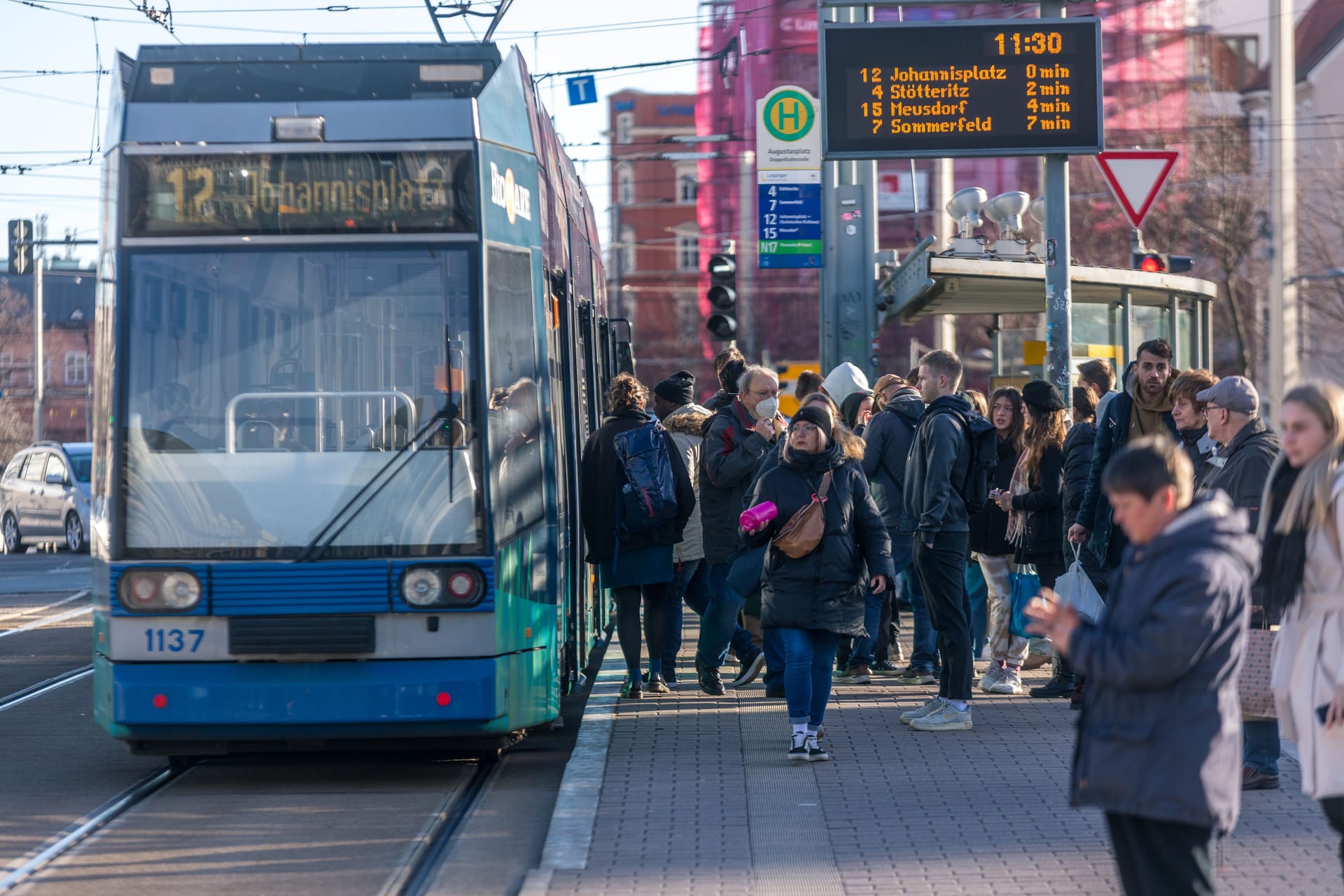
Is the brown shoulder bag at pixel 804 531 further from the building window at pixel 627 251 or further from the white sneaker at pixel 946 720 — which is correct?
the building window at pixel 627 251

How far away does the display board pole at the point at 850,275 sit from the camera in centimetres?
1866

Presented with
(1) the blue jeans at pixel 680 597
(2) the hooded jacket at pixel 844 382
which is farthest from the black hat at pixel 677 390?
(2) the hooded jacket at pixel 844 382

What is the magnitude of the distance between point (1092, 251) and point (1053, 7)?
34.8 m

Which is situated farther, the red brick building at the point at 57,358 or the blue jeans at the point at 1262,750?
the red brick building at the point at 57,358

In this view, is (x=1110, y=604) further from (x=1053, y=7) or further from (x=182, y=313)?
(x=1053, y=7)

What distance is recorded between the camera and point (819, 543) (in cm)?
791

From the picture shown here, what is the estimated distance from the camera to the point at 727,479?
1012cm

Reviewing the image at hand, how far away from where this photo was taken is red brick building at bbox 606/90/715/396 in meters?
78.4

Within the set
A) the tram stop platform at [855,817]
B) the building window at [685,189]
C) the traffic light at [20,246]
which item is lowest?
the tram stop platform at [855,817]

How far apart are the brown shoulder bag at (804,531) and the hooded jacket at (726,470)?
218cm

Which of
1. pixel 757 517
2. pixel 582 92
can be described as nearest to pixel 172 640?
pixel 757 517

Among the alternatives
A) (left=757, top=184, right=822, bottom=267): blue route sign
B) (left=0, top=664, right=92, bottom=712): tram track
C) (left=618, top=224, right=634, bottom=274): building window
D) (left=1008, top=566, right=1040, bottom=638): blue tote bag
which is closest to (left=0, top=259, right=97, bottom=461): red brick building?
(left=618, top=224, right=634, bottom=274): building window

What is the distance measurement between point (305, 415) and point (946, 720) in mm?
3521

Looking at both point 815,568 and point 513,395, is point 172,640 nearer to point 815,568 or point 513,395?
point 513,395
